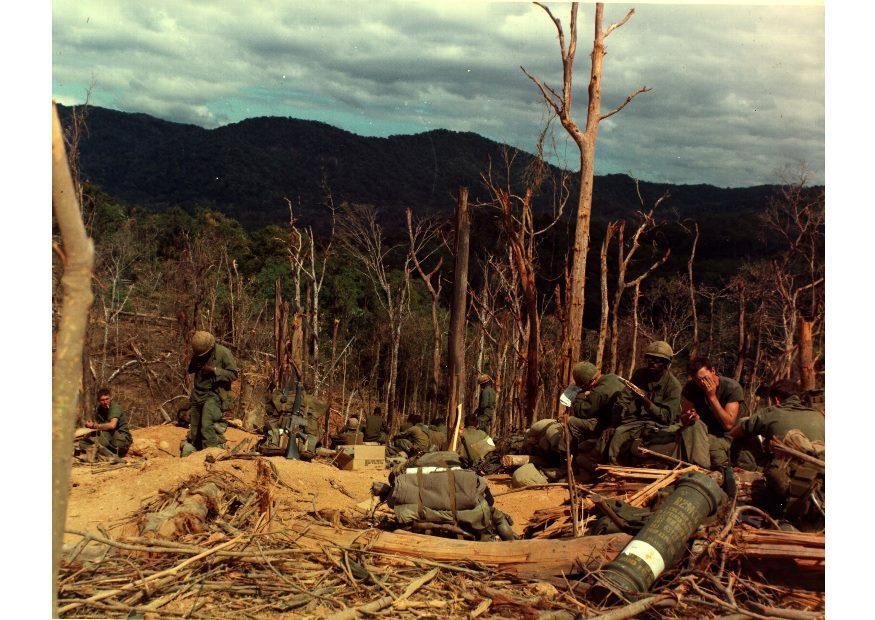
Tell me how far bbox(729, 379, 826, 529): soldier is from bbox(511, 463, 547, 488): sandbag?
8.82 ft

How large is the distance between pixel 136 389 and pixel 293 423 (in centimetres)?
1922

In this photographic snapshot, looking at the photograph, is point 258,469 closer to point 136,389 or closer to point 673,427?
point 673,427

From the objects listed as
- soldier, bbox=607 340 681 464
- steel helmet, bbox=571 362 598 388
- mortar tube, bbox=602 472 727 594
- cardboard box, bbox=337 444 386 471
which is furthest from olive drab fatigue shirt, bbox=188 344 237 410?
mortar tube, bbox=602 472 727 594

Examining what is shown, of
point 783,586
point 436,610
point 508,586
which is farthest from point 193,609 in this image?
point 783,586

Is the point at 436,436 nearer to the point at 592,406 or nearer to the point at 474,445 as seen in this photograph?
the point at 474,445

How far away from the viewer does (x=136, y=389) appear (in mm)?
26781

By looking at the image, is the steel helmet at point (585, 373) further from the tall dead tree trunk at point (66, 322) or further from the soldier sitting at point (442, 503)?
the tall dead tree trunk at point (66, 322)

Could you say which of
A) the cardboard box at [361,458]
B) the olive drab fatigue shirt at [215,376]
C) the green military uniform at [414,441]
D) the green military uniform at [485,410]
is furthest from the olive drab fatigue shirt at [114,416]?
the green military uniform at [485,410]

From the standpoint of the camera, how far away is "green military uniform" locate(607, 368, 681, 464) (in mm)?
7582

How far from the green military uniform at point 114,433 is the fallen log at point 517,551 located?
6315 mm

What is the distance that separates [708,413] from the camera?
6953 millimetres

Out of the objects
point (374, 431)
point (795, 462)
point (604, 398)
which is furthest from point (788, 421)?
point (374, 431)

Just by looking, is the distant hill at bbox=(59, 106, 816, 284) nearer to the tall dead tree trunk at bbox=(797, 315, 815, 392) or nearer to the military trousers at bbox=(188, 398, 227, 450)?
the tall dead tree trunk at bbox=(797, 315, 815, 392)

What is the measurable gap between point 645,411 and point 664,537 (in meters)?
3.02
